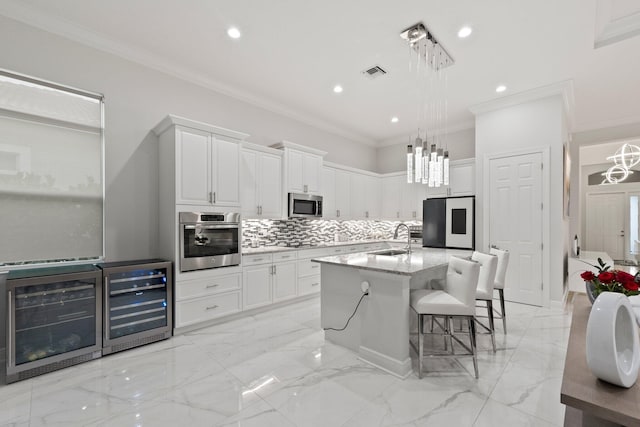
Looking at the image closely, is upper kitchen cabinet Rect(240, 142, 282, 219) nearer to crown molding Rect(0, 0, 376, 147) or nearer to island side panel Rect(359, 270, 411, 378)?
crown molding Rect(0, 0, 376, 147)

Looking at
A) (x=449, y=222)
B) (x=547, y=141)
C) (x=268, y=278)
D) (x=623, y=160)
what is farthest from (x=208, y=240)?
(x=623, y=160)

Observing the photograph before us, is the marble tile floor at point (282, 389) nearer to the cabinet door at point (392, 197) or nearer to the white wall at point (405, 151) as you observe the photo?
the cabinet door at point (392, 197)

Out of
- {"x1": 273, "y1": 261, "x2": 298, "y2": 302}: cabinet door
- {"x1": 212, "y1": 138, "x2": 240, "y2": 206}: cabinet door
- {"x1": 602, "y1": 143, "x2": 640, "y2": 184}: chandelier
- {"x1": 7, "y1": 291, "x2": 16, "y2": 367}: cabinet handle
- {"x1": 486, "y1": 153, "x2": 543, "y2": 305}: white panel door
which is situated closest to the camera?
{"x1": 7, "y1": 291, "x2": 16, "y2": 367}: cabinet handle

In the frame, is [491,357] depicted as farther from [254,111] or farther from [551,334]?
[254,111]

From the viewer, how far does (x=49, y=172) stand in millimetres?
2812

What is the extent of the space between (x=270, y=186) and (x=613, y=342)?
12.6 ft

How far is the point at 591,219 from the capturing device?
8414mm

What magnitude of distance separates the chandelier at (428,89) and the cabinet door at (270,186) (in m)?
2.05

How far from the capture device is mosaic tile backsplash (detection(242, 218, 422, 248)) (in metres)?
4.53

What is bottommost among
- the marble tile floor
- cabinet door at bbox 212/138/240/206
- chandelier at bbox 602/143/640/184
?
the marble tile floor

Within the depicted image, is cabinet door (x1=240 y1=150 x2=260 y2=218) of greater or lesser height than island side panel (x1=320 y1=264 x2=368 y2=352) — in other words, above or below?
above

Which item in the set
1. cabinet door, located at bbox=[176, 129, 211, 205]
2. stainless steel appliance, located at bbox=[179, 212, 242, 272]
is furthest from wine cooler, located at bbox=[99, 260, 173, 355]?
cabinet door, located at bbox=[176, 129, 211, 205]

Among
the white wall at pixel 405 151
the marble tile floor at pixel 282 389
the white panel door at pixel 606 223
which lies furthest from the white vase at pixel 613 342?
the white panel door at pixel 606 223

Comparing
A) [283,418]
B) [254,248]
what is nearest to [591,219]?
[254,248]
